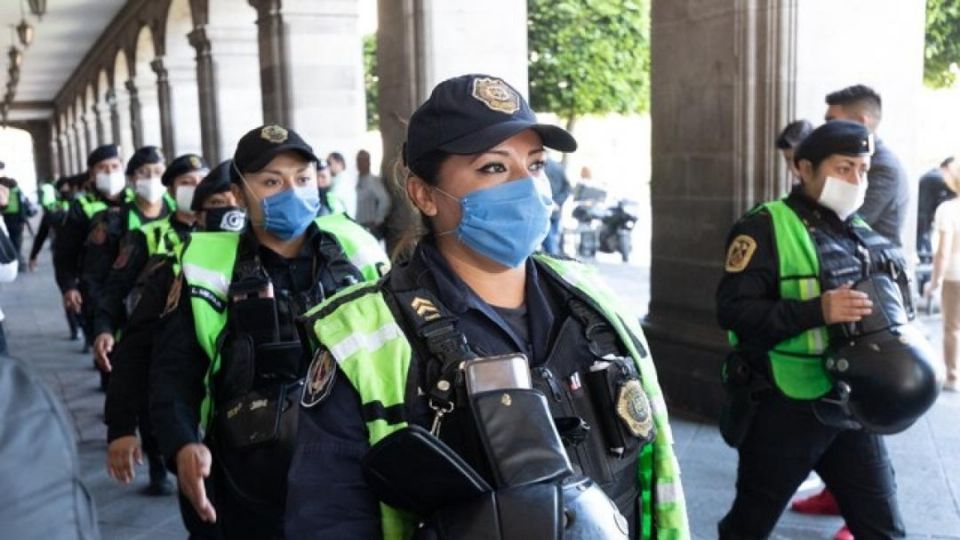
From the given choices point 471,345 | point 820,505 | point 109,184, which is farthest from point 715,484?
point 109,184

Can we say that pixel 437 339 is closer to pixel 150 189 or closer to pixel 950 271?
pixel 150 189

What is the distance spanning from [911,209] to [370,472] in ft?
16.5

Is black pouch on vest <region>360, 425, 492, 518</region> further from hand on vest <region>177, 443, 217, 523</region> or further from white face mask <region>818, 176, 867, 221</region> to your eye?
white face mask <region>818, 176, 867, 221</region>

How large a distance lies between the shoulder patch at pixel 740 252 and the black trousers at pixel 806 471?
49cm

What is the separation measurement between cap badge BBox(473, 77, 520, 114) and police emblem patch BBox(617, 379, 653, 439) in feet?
1.79

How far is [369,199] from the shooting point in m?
10.9

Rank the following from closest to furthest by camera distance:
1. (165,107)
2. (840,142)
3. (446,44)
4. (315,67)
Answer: (840,142)
(446,44)
(315,67)
(165,107)

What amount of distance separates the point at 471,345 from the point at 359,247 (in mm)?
1455

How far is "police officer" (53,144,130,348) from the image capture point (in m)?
7.24

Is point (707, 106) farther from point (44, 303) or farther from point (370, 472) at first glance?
point (44, 303)

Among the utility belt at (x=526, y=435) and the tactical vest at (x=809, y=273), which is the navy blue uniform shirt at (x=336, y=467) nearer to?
the utility belt at (x=526, y=435)

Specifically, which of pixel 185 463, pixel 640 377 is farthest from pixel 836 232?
pixel 185 463

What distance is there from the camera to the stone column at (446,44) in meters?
7.42

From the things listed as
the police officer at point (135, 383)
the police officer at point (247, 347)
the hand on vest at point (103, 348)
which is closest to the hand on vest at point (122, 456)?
the police officer at point (135, 383)
